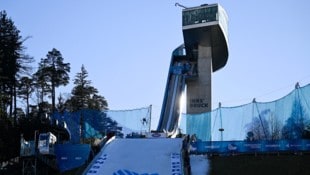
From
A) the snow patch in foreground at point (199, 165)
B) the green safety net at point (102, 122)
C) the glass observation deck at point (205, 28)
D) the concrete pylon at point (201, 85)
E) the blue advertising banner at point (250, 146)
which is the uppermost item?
the glass observation deck at point (205, 28)

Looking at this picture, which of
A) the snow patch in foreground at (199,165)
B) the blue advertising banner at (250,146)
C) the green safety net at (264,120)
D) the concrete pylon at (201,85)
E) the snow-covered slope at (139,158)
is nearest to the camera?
the snow-covered slope at (139,158)

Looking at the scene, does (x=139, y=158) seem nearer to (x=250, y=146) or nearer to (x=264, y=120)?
(x=250, y=146)

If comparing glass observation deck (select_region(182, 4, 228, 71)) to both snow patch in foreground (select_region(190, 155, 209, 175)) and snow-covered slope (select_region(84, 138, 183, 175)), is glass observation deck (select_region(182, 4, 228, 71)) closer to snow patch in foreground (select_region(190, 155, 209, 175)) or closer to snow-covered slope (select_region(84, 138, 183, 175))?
snow patch in foreground (select_region(190, 155, 209, 175))

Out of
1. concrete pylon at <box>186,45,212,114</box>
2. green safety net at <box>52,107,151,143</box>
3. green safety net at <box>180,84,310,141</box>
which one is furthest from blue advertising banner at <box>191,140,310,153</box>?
concrete pylon at <box>186,45,212,114</box>

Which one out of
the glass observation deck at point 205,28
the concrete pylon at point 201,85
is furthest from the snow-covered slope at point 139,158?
the glass observation deck at point 205,28

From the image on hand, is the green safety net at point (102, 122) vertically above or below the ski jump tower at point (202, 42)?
below

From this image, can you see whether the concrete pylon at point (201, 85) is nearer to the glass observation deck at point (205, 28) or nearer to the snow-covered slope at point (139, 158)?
the glass observation deck at point (205, 28)

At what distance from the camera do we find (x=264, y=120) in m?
32.8

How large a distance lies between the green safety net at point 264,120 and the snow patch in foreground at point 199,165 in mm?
3969

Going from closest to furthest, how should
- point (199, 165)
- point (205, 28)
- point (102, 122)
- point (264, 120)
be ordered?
point (199, 165) → point (264, 120) → point (102, 122) → point (205, 28)

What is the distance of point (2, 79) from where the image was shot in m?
51.2

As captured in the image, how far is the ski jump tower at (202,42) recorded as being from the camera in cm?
5472

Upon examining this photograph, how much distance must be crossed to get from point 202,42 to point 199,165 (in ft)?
96.5

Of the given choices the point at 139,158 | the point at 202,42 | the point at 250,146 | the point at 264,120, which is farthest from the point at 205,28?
the point at 139,158
